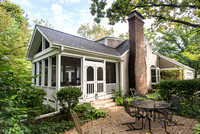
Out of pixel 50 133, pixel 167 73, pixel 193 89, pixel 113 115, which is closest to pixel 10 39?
pixel 50 133

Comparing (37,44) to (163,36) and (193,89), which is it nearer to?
(193,89)

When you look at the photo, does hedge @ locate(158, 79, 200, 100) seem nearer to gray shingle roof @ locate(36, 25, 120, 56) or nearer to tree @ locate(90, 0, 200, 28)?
tree @ locate(90, 0, 200, 28)

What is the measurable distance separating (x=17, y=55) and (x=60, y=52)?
31.6ft

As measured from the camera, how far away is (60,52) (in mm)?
5551

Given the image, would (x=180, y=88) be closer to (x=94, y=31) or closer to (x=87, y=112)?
(x=87, y=112)

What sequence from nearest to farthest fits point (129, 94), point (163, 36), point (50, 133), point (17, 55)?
1. point (50, 133)
2. point (129, 94)
3. point (17, 55)
4. point (163, 36)

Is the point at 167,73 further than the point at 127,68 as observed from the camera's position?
Yes

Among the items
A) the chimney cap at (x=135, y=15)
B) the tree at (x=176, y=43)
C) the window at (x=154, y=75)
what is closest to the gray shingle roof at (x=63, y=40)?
the chimney cap at (x=135, y=15)

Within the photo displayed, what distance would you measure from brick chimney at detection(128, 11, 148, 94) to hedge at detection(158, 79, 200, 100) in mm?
2012

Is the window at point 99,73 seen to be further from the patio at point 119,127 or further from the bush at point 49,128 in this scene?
the bush at point 49,128

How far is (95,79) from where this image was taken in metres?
7.23

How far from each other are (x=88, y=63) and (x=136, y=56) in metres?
4.70

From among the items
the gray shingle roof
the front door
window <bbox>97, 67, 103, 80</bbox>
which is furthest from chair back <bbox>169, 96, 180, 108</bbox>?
the gray shingle roof

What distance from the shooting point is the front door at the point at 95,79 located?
6884 millimetres
